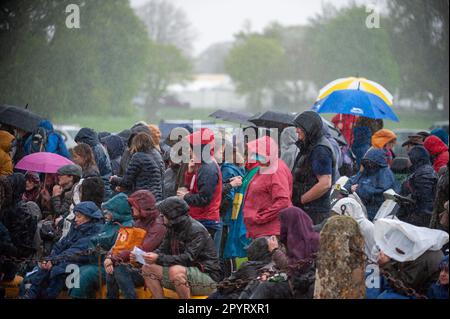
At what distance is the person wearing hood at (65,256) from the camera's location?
26.4 ft

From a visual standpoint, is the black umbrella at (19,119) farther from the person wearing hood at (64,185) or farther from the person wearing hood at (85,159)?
the person wearing hood at (64,185)

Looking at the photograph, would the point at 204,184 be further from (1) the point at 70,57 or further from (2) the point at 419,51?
(1) the point at 70,57

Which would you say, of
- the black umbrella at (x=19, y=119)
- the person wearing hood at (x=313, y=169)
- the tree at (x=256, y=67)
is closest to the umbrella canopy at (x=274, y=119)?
the person wearing hood at (x=313, y=169)

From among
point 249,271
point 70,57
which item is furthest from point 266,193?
point 70,57

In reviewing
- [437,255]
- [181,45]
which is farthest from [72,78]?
[181,45]

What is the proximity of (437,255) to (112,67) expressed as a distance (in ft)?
130

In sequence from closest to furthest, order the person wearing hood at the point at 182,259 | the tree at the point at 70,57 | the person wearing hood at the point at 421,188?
the person wearing hood at the point at 182,259 → the person wearing hood at the point at 421,188 → the tree at the point at 70,57

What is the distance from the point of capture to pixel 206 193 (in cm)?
848

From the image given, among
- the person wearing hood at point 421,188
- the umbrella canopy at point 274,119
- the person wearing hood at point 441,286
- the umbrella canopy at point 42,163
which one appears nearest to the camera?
the person wearing hood at point 441,286

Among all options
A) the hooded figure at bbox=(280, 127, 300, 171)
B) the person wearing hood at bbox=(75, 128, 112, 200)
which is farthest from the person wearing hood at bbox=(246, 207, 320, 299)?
the person wearing hood at bbox=(75, 128, 112, 200)

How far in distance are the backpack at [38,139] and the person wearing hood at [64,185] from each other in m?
1.96

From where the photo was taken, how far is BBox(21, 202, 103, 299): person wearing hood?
26.4ft

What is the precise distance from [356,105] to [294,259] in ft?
16.8
